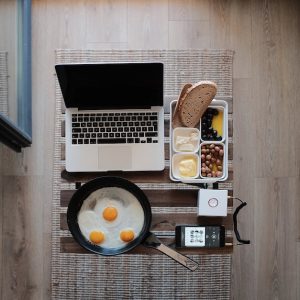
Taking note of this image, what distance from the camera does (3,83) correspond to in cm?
198

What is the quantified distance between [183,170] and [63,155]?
47 cm

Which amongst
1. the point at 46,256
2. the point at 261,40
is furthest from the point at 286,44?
the point at 46,256

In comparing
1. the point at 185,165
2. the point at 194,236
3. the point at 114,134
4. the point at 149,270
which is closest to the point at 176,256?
the point at 194,236

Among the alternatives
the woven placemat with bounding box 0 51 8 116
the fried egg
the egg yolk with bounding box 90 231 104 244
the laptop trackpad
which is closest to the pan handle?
the fried egg

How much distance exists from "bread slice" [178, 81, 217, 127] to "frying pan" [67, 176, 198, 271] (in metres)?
0.33

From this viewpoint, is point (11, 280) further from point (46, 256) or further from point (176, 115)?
point (176, 115)

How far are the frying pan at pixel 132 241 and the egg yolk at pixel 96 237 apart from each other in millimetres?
18

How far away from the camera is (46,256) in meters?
2.33

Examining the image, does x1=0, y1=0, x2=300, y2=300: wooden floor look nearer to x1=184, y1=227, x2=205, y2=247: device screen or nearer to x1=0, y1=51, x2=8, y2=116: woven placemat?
x1=0, y1=51, x2=8, y2=116: woven placemat

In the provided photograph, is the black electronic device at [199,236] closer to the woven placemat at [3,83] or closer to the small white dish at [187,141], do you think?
the small white dish at [187,141]

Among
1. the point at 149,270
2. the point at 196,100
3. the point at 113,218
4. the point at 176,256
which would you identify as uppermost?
the point at 196,100

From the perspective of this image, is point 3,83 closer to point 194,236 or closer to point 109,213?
point 109,213

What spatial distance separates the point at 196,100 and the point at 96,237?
2.02 ft

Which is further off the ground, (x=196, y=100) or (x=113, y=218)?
(x=196, y=100)
